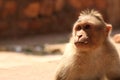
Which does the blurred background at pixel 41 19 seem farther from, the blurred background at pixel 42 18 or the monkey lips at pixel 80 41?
the monkey lips at pixel 80 41

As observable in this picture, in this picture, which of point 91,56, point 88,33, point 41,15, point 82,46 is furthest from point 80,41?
point 41,15

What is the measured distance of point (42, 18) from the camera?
17922 millimetres

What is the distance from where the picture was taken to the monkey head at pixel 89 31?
5.48m

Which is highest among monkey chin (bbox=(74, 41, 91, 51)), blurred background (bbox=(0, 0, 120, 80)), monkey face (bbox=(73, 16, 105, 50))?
blurred background (bbox=(0, 0, 120, 80))

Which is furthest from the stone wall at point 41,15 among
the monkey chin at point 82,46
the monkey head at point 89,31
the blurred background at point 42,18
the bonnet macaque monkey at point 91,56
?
the monkey chin at point 82,46

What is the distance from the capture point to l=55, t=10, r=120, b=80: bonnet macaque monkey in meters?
5.65

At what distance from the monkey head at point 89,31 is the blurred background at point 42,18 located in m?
10.6

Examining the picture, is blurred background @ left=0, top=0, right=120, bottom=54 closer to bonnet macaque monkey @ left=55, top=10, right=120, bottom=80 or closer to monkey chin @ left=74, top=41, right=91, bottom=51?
bonnet macaque monkey @ left=55, top=10, right=120, bottom=80

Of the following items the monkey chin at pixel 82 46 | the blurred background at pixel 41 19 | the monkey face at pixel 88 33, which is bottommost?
the monkey chin at pixel 82 46

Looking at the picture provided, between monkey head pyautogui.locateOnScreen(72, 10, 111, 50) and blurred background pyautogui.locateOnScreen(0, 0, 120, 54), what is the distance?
1059cm

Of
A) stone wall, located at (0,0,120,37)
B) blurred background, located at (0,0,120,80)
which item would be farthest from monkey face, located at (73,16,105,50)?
stone wall, located at (0,0,120,37)

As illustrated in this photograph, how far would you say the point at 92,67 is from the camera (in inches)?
230

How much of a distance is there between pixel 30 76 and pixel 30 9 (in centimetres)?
1053

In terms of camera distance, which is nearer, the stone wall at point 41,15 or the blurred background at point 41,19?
the blurred background at point 41,19
